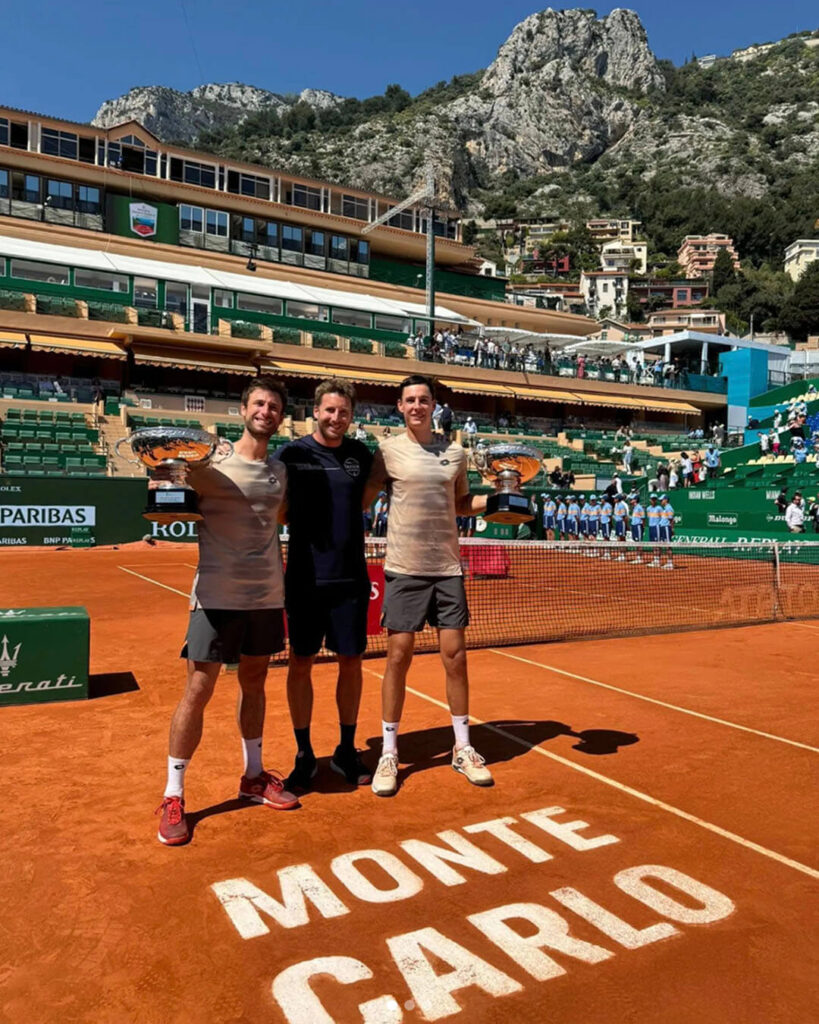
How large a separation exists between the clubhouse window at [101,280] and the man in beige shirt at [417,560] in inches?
1403

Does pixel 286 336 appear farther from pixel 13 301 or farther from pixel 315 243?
pixel 315 243

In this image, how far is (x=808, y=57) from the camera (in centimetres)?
18888

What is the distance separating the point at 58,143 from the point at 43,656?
4604 centimetres

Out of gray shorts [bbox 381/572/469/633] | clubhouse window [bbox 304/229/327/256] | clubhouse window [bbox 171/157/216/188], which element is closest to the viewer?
gray shorts [bbox 381/572/469/633]

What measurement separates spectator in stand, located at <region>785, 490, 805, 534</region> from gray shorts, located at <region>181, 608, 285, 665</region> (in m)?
21.9

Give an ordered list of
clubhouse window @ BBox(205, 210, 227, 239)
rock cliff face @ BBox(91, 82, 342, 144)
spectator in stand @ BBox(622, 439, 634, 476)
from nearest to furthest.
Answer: spectator in stand @ BBox(622, 439, 634, 476) → clubhouse window @ BBox(205, 210, 227, 239) → rock cliff face @ BBox(91, 82, 342, 144)

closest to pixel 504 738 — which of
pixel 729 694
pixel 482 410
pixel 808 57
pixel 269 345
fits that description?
pixel 729 694

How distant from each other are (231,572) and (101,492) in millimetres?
20549

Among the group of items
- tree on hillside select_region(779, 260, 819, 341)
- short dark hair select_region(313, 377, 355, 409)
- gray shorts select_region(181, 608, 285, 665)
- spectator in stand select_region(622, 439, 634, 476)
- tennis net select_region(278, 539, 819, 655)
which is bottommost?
tennis net select_region(278, 539, 819, 655)

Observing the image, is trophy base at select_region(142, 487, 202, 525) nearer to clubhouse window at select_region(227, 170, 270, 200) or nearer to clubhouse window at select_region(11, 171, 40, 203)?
clubhouse window at select_region(11, 171, 40, 203)

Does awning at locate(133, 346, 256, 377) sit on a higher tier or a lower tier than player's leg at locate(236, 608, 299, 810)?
higher

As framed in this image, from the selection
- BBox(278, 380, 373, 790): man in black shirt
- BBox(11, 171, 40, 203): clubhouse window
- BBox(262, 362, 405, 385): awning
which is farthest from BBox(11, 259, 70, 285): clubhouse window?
BBox(278, 380, 373, 790): man in black shirt

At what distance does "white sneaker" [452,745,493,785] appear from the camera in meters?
4.66

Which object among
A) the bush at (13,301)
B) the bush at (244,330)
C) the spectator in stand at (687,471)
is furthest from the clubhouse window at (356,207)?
the spectator in stand at (687,471)
